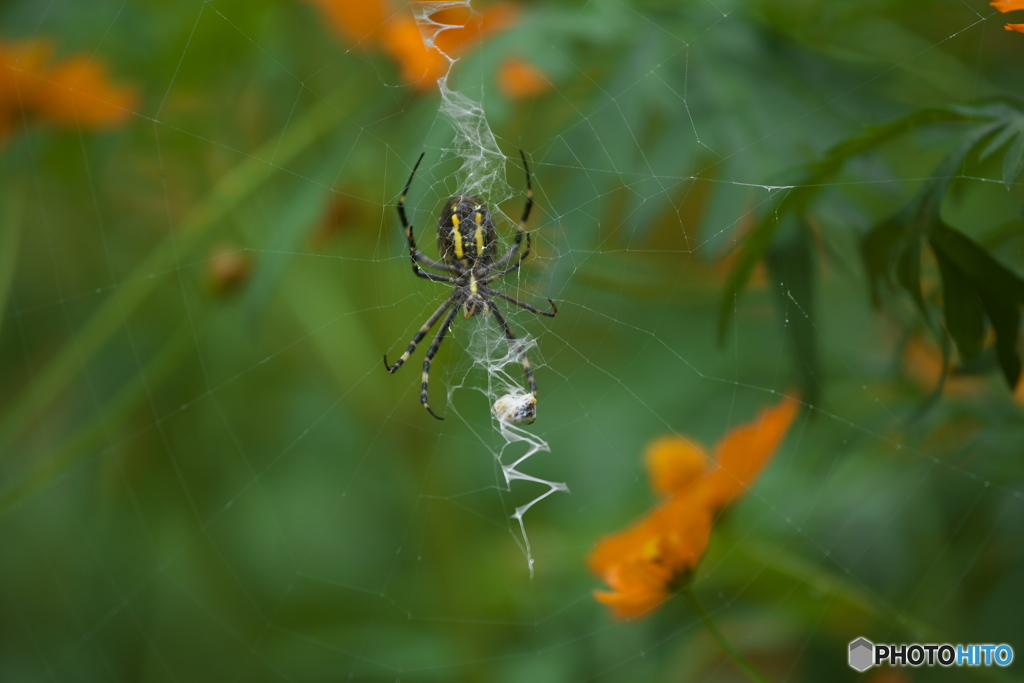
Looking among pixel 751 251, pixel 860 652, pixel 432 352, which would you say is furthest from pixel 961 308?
pixel 432 352

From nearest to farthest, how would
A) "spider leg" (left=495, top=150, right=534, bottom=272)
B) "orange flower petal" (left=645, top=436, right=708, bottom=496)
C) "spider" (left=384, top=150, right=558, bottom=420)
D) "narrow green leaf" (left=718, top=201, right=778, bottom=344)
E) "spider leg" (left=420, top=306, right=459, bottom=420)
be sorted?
1. "narrow green leaf" (left=718, top=201, right=778, bottom=344)
2. "orange flower petal" (left=645, top=436, right=708, bottom=496)
3. "spider leg" (left=420, top=306, right=459, bottom=420)
4. "spider leg" (left=495, top=150, right=534, bottom=272)
5. "spider" (left=384, top=150, right=558, bottom=420)

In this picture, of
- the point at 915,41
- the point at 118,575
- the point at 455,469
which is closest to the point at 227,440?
the point at 118,575

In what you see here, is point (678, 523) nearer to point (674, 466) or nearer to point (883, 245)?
point (674, 466)

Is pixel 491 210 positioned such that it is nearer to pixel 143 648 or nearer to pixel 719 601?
pixel 719 601

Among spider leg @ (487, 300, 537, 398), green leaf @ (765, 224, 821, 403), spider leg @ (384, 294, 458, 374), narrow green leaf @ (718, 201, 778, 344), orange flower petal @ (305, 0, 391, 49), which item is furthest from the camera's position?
spider leg @ (487, 300, 537, 398)

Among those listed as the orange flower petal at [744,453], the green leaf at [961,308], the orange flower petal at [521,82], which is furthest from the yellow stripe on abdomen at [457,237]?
the green leaf at [961,308]

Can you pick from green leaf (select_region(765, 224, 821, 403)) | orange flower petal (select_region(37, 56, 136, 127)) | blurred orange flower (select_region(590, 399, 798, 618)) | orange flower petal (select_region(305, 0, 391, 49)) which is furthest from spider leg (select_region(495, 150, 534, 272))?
orange flower petal (select_region(37, 56, 136, 127))

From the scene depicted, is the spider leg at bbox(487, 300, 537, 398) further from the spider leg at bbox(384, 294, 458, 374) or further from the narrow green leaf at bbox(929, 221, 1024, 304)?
the narrow green leaf at bbox(929, 221, 1024, 304)
